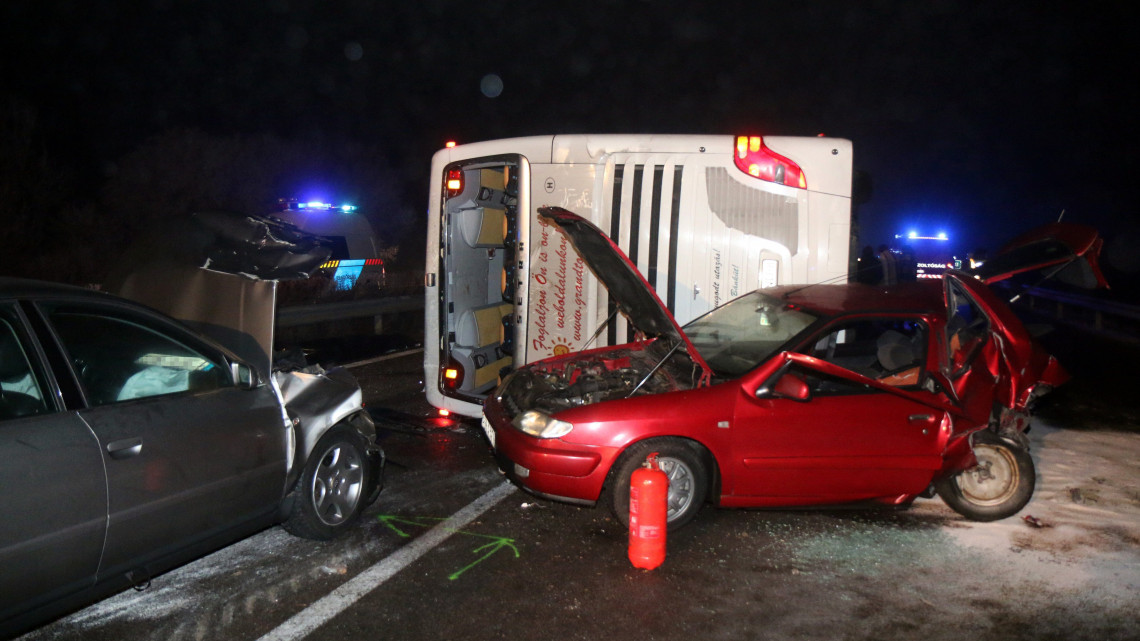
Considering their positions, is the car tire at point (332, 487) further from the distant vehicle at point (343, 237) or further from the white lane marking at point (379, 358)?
the distant vehicle at point (343, 237)

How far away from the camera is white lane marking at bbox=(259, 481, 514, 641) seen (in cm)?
372

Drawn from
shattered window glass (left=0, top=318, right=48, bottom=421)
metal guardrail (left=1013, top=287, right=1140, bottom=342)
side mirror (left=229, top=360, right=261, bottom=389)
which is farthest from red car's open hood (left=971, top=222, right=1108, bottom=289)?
metal guardrail (left=1013, top=287, right=1140, bottom=342)

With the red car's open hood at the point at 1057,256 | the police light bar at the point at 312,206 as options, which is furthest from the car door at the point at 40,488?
the police light bar at the point at 312,206

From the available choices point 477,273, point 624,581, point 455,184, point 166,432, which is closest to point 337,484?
point 166,432

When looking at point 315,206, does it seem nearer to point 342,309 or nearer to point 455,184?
point 342,309

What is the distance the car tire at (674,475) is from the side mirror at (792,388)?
0.58m

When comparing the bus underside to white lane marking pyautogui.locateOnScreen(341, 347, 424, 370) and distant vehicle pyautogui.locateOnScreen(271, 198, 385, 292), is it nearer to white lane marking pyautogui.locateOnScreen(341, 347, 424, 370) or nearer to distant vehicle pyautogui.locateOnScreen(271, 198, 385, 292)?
white lane marking pyautogui.locateOnScreen(341, 347, 424, 370)

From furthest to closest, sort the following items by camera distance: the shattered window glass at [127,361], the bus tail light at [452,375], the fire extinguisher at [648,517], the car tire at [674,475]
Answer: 1. the bus tail light at [452,375]
2. the car tire at [674,475]
3. the fire extinguisher at [648,517]
4. the shattered window glass at [127,361]

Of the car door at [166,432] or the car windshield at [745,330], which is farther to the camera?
the car windshield at [745,330]

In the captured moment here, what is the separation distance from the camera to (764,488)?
16.4 ft

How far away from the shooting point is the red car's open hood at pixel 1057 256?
6027 millimetres

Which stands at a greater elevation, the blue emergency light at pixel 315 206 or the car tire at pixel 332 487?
the blue emergency light at pixel 315 206

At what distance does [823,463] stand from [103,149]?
30.1 meters

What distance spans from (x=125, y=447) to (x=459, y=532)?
6.77 ft
